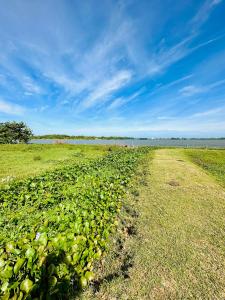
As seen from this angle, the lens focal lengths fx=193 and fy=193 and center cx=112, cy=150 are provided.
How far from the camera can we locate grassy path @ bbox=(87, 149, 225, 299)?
3.24m

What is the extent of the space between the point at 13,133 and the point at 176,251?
59.3 metres

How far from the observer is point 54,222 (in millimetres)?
3588

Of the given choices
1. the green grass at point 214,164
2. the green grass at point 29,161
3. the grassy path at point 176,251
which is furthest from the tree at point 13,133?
the grassy path at point 176,251

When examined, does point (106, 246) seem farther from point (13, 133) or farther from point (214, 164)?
point (13, 133)

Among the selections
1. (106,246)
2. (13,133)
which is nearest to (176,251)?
(106,246)

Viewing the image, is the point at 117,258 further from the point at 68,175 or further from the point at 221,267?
the point at 68,175

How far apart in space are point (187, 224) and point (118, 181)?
3.44 meters

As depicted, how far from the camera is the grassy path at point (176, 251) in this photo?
3242 millimetres

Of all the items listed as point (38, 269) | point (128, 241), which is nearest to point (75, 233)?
point (38, 269)

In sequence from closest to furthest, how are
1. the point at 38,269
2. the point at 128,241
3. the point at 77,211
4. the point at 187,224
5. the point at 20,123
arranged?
the point at 38,269 < the point at 77,211 < the point at 128,241 < the point at 187,224 < the point at 20,123

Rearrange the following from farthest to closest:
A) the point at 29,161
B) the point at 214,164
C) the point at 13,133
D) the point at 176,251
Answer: the point at 13,133
the point at 214,164
the point at 29,161
the point at 176,251

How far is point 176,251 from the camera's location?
4.22 metres

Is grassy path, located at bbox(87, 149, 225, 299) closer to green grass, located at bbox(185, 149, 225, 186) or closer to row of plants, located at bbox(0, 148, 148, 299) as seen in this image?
row of plants, located at bbox(0, 148, 148, 299)

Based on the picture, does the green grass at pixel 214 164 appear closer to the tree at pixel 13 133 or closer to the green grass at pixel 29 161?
the green grass at pixel 29 161
